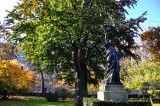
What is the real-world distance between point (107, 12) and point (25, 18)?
766 centimetres

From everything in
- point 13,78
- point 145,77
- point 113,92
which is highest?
point 145,77

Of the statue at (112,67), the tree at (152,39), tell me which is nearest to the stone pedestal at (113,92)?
the statue at (112,67)

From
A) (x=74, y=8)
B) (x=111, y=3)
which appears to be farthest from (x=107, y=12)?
(x=74, y=8)

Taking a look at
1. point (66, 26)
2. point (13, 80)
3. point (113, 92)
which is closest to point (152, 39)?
point (66, 26)

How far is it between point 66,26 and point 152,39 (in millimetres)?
9311

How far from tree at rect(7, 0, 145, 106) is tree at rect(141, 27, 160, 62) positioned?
2536 mm

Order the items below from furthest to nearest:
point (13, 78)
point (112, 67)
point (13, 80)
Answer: point (13, 80), point (13, 78), point (112, 67)

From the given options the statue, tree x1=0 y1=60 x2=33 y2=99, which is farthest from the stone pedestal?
tree x1=0 y1=60 x2=33 y2=99

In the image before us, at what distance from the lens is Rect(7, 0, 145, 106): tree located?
29.4 meters

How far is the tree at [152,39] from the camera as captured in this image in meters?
33.0

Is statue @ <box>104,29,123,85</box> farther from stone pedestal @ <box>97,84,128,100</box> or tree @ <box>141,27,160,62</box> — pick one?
tree @ <box>141,27,160,62</box>

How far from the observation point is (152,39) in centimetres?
3347

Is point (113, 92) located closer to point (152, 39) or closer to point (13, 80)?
point (152, 39)

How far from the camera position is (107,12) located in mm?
31234
